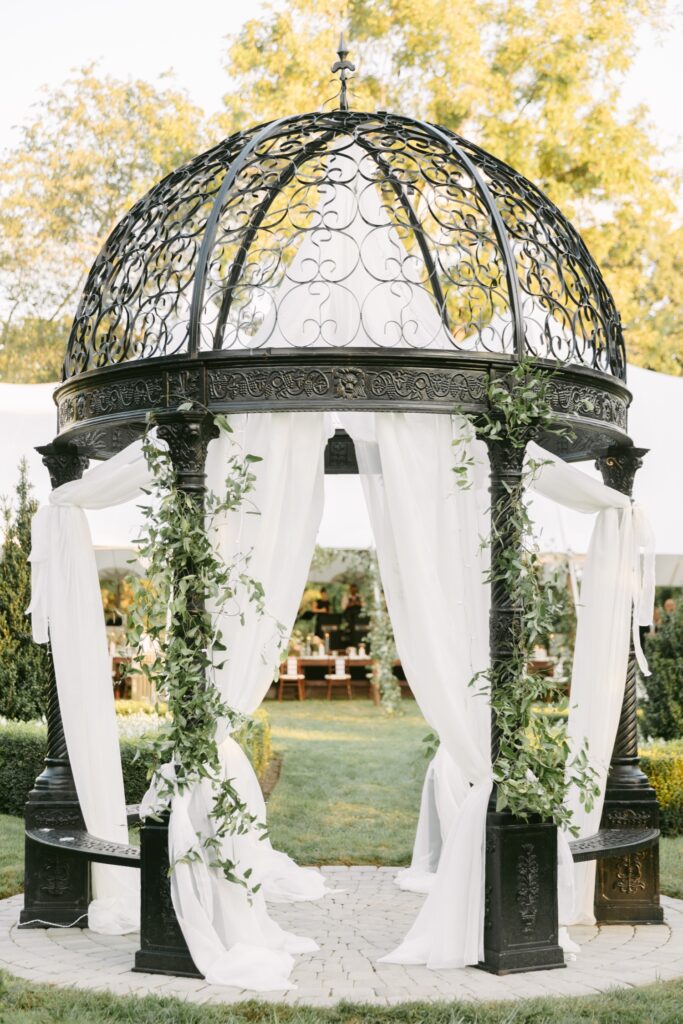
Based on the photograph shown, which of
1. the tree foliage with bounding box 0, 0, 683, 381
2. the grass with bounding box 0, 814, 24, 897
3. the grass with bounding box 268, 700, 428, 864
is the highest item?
the tree foliage with bounding box 0, 0, 683, 381

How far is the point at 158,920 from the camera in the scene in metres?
4.92

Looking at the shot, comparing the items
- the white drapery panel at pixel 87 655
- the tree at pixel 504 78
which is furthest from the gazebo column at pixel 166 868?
the tree at pixel 504 78

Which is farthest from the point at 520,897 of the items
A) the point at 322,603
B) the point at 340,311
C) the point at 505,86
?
the point at 322,603

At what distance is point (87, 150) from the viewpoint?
20.5 metres

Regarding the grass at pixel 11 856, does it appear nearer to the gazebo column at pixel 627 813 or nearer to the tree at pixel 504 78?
the gazebo column at pixel 627 813

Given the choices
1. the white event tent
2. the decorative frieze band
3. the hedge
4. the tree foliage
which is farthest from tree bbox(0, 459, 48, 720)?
the tree foliage

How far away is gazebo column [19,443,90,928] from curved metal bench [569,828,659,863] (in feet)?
8.33

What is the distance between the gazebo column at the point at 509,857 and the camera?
493 centimetres

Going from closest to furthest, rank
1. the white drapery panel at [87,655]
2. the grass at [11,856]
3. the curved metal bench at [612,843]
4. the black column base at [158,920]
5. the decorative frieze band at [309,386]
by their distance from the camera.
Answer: the black column base at [158,920], the decorative frieze band at [309,386], the curved metal bench at [612,843], the white drapery panel at [87,655], the grass at [11,856]

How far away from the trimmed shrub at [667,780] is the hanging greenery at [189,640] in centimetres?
404

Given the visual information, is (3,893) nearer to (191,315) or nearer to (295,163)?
(191,315)

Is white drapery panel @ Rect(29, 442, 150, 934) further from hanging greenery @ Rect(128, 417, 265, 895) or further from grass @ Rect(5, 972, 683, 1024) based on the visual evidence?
grass @ Rect(5, 972, 683, 1024)

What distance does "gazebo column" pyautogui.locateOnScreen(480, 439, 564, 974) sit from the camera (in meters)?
4.93

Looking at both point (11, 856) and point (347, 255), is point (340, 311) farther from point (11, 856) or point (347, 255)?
point (11, 856)
